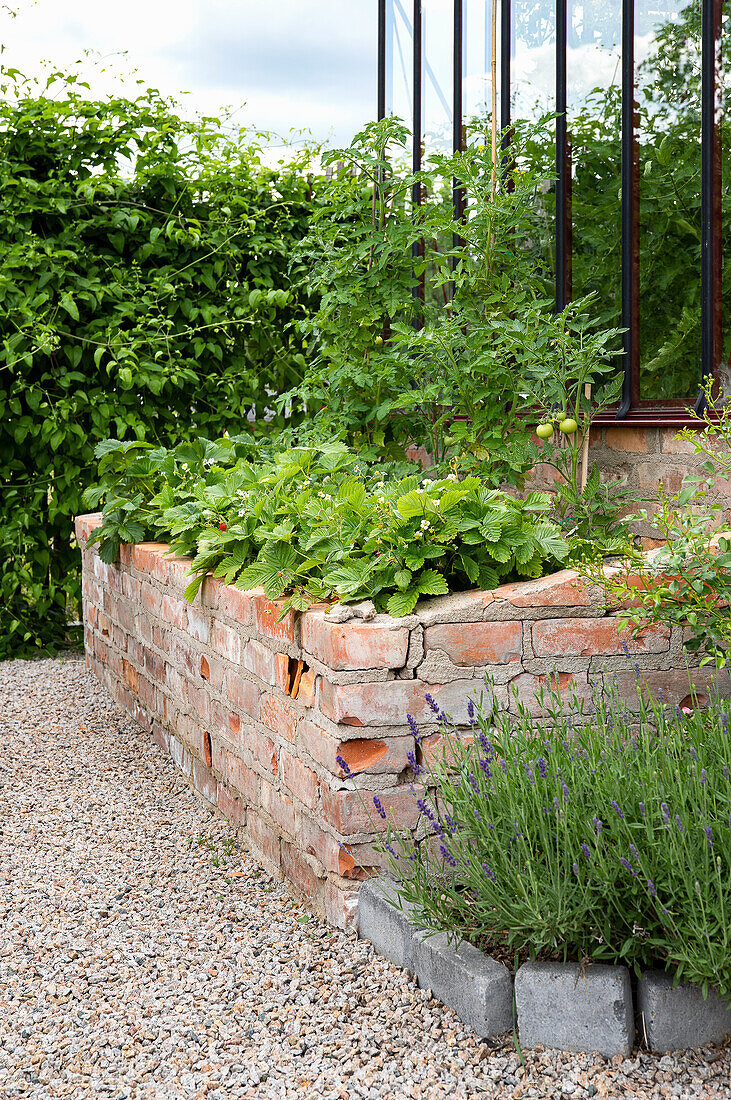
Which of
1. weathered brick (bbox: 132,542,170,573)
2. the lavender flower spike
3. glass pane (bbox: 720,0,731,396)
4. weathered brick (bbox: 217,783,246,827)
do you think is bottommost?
weathered brick (bbox: 217,783,246,827)

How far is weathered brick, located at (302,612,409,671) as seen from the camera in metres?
2.50

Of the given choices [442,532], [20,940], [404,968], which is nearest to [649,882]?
[404,968]

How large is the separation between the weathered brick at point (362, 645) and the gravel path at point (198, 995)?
2.22 feet

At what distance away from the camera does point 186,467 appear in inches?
192

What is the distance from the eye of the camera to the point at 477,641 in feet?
8.54

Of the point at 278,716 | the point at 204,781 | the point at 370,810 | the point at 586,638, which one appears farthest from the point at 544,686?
the point at 204,781

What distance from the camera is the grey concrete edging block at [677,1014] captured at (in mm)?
1964

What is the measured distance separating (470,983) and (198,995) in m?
0.69

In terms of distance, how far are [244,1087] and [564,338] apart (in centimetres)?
223

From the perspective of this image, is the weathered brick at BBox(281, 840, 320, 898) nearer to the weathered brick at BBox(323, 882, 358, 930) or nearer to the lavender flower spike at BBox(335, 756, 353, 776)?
the weathered brick at BBox(323, 882, 358, 930)

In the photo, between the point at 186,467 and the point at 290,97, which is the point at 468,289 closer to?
the point at 186,467

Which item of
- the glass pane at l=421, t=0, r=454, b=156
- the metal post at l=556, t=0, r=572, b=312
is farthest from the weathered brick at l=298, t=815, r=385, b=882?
the glass pane at l=421, t=0, r=454, b=156

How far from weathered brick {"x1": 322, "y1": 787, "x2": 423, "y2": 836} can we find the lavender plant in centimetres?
15

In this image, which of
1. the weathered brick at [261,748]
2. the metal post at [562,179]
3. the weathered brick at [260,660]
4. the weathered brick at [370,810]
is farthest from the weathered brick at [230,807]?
the metal post at [562,179]
